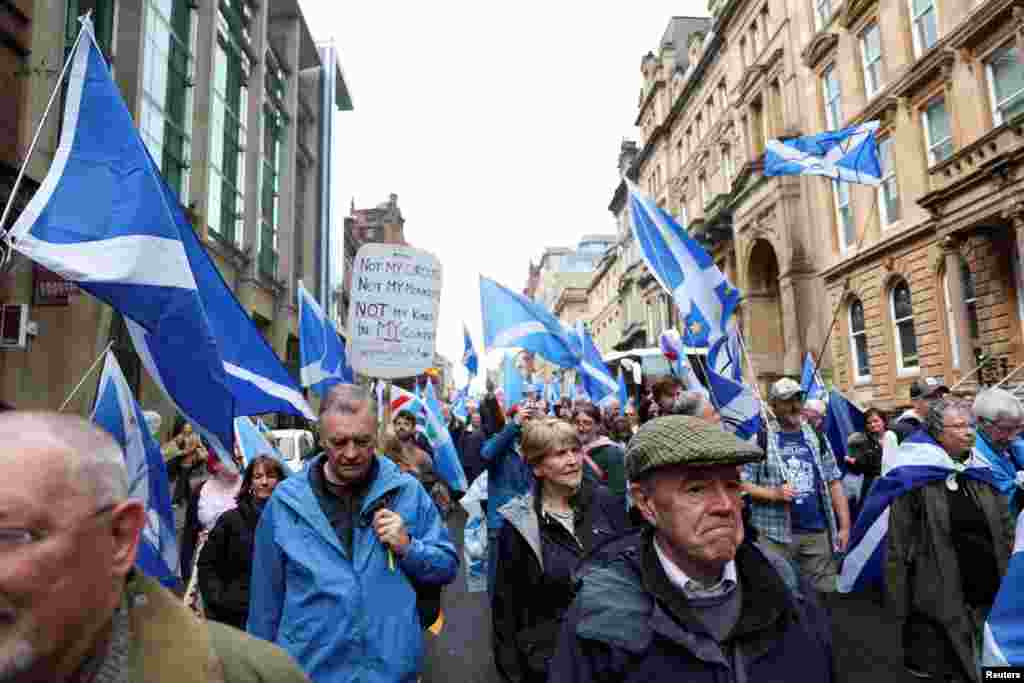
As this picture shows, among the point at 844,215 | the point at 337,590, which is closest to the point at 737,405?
the point at 337,590

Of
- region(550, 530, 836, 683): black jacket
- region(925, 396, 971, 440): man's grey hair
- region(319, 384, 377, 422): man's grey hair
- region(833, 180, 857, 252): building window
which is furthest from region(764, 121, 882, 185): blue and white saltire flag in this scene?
region(833, 180, 857, 252): building window

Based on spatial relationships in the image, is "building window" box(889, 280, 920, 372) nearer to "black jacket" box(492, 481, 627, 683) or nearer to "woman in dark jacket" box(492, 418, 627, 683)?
"woman in dark jacket" box(492, 418, 627, 683)

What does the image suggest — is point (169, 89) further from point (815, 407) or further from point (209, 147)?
point (815, 407)

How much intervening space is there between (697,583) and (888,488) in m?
3.11

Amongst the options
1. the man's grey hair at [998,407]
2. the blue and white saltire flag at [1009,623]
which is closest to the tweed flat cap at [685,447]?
the blue and white saltire flag at [1009,623]

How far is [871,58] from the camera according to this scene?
2041 cm

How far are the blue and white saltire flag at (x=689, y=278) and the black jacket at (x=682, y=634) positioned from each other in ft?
17.5

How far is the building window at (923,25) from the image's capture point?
17.4 meters

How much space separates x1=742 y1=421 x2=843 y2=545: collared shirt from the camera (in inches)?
183

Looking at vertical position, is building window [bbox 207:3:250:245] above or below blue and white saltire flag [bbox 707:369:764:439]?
above

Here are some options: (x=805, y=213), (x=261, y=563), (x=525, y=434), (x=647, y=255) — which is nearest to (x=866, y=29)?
(x=805, y=213)

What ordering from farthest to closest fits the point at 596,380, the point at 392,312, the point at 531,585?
the point at 596,380, the point at 392,312, the point at 531,585

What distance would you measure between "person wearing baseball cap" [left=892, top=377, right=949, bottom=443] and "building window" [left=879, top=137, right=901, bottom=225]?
13640mm

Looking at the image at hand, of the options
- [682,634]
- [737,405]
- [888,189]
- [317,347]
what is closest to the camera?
[682,634]
